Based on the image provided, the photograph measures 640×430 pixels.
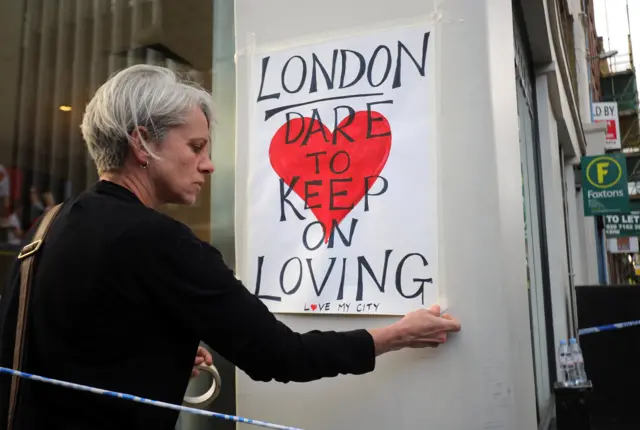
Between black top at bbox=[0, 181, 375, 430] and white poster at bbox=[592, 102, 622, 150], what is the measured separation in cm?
1438

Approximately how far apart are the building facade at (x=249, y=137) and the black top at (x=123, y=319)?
2.26 ft

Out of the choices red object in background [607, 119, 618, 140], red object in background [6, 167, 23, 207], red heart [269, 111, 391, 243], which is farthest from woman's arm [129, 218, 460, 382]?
red object in background [607, 119, 618, 140]

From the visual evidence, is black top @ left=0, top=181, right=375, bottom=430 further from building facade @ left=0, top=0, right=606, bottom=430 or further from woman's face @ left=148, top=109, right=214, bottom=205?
building facade @ left=0, top=0, right=606, bottom=430

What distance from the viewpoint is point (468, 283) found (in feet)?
5.51

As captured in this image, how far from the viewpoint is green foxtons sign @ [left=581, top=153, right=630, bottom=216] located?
30.2 feet

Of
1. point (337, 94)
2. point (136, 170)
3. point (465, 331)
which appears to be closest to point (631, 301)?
point (465, 331)

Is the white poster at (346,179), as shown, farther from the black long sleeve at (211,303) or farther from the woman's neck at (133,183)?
the woman's neck at (133,183)

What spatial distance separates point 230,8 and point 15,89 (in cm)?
125

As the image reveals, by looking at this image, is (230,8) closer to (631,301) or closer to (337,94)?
(337,94)

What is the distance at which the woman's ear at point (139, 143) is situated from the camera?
1.30 meters

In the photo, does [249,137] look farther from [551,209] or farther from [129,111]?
[551,209]

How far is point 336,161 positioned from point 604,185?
28.8ft

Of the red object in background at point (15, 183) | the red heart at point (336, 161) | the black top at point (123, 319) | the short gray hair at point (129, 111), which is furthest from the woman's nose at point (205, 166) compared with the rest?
the red object in background at point (15, 183)

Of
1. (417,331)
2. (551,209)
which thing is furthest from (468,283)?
(551,209)
